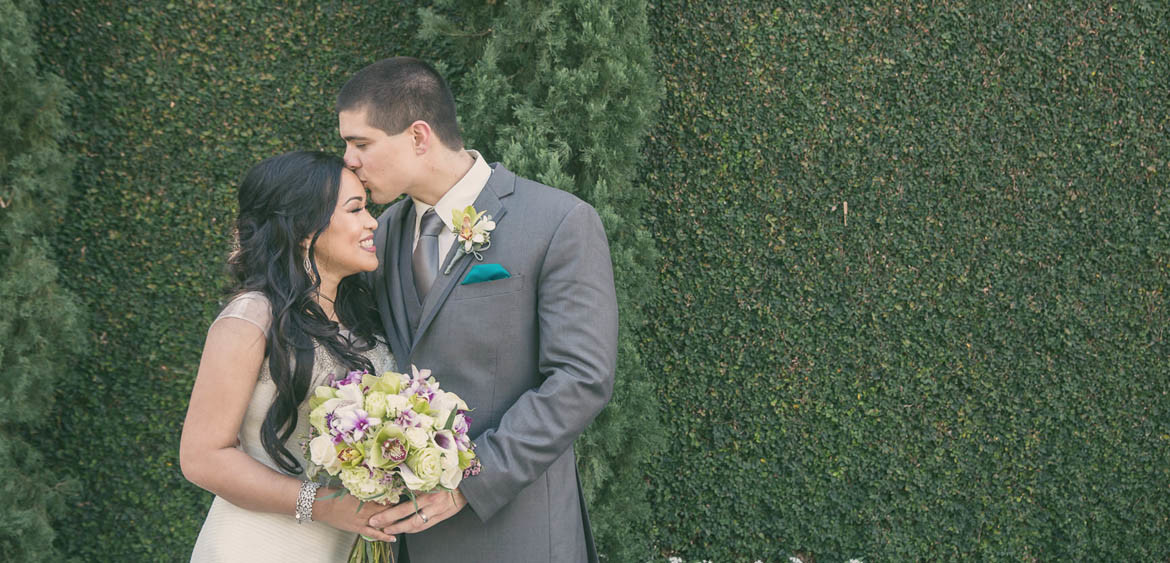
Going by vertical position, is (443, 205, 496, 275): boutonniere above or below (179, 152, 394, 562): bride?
above

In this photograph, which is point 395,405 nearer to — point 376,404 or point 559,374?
point 376,404

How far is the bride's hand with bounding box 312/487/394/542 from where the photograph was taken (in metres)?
2.16

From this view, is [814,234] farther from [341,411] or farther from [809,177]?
[341,411]

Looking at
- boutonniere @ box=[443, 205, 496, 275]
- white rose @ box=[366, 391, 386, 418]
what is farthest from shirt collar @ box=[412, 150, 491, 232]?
white rose @ box=[366, 391, 386, 418]

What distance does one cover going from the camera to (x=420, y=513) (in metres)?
2.10

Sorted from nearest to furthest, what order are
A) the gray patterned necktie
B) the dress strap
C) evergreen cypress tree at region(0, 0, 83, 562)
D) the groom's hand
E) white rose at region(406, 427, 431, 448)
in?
white rose at region(406, 427, 431, 448)
the groom's hand
the dress strap
the gray patterned necktie
evergreen cypress tree at region(0, 0, 83, 562)

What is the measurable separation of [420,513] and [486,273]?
65cm

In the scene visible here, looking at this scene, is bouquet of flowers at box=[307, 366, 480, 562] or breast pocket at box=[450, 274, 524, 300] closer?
bouquet of flowers at box=[307, 366, 480, 562]

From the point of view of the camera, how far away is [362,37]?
3967mm

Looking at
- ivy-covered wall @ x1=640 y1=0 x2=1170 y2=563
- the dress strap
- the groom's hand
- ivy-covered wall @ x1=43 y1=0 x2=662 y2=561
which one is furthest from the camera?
ivy-covered wall @ x1=640 y1=0 x2=1170 y2=563

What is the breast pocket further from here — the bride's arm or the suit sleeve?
the bride's arm

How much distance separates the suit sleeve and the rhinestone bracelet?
1.40ft

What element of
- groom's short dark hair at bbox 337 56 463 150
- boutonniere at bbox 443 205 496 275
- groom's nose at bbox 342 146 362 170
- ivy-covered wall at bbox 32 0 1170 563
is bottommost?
ivy-covered wall at bbox 32 0 1170 563

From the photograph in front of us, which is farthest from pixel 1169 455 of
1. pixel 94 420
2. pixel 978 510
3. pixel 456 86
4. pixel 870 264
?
pixel 94 420
